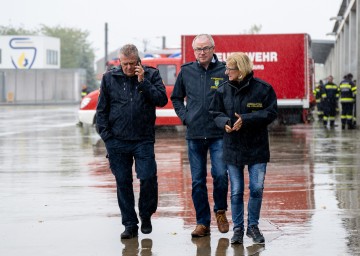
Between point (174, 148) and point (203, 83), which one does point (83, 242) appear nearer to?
point (203, 83)

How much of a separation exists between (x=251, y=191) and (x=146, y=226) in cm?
114

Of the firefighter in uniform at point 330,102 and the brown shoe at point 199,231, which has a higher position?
the firefighter in uniform at point 330,102

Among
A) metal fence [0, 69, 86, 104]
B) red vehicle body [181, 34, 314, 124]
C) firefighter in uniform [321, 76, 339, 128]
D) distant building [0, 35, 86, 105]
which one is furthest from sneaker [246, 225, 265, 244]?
metal fence [0, 69, 86, 104]

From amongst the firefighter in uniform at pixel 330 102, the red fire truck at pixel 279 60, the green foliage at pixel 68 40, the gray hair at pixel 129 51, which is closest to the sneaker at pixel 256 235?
the gray hair at pixel 129 51

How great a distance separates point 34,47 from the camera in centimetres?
9500

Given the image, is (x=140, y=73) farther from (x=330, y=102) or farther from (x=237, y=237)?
(x=330, y=102)

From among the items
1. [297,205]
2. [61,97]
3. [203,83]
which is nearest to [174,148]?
[297,205]

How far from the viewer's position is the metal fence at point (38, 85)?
90000mm

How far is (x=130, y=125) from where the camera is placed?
9422 millimetres

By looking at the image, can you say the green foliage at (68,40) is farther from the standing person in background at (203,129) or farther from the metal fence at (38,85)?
the standing person in background at (203,129)

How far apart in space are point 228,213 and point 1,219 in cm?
248

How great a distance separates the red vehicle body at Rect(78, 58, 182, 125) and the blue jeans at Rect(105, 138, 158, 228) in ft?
57.6

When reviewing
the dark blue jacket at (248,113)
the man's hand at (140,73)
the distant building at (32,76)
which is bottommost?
the dark blue jacket at (248,113)

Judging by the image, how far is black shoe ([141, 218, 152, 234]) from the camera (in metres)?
9.50
